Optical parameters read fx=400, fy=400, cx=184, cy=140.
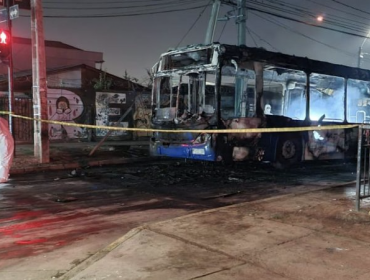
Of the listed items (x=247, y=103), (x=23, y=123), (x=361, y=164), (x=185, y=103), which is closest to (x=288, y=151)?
(x=247, y=103)

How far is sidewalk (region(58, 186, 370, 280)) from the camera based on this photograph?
4.10 m

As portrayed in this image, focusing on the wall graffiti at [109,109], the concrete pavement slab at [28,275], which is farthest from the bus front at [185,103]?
the wall graffiti at [109,109]

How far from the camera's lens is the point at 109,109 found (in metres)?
22.5

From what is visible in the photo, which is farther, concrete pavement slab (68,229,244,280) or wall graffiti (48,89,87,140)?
wall graffiti (48,89,87,140)

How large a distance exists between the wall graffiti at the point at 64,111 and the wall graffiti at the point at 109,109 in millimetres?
986

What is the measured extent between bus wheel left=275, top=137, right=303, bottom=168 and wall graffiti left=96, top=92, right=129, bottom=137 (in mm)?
11911

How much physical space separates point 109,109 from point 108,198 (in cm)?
1472

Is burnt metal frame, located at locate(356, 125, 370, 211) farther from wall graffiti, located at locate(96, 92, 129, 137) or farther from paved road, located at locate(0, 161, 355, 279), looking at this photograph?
wall graffiti, located at locate(96, 92, 129, 137)

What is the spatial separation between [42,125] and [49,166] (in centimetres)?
140

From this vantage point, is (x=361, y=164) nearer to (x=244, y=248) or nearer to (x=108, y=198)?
(x=244, y=248)

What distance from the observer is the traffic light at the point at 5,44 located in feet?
42.1

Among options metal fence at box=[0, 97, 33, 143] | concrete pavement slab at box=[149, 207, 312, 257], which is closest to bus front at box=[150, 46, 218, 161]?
concrete pavement slab at box=[149, 207, 312, 257]

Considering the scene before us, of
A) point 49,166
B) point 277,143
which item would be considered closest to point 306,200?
point 277,143

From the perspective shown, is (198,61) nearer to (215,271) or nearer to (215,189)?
(215,189)
